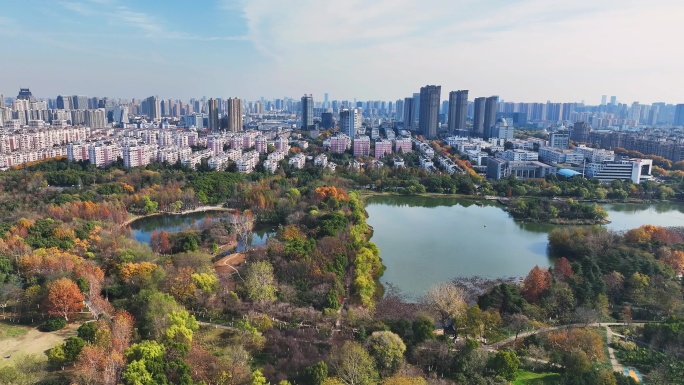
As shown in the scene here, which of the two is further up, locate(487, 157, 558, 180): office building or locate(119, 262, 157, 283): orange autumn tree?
locate(487, 157, 558, 180): office building

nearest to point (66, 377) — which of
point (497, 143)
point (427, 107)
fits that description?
point (497, 143)

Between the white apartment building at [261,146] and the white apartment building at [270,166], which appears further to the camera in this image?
the white apartment building at [261,146]

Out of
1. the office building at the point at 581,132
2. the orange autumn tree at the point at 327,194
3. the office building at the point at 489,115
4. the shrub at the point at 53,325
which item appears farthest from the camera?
the office building at the point at 489,115

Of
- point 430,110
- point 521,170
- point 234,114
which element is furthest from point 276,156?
point 430,110

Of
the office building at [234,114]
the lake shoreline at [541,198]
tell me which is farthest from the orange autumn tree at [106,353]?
the office building at [234,114]

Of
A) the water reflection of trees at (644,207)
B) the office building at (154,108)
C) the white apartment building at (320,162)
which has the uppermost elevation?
the office building at (154,108)

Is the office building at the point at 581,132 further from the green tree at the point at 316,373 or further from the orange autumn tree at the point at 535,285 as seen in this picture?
the green tree at the point at 316,373

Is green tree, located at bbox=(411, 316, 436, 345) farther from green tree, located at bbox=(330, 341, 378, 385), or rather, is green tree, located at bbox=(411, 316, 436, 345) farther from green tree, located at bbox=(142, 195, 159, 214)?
green tree, located at bbox=(142, 195, 159, 214)

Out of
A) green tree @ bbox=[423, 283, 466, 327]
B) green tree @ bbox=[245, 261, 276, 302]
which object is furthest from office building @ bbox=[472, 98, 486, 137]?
green tree @ bbox=[245, 261, 276, 302]
